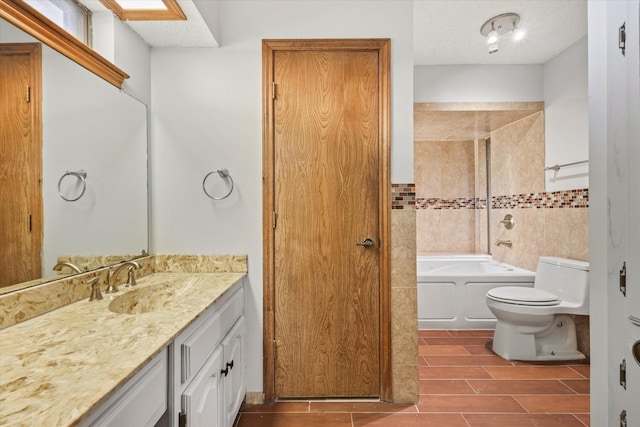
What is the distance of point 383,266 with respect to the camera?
219cm

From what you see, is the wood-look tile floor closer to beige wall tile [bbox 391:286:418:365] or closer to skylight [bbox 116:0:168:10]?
beige wall tile [bbox 391:286:418:365]

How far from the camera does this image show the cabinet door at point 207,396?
1253 millimetres

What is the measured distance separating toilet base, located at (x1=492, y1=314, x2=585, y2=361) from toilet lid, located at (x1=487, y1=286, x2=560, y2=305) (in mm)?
193

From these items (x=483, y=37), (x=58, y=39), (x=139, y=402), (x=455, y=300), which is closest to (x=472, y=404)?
(x=455, y=300)

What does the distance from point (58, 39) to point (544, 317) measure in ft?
11.2

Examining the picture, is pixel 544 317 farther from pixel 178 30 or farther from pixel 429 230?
pixel 178 30

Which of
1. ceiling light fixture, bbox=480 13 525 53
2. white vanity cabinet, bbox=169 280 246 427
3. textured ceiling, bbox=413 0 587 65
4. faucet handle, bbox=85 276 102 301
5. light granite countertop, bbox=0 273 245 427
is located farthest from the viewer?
ceiling light fixture, bbox=480 13 525 53

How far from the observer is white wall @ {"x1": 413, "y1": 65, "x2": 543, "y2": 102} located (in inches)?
133

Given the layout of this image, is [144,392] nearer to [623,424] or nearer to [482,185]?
[623,424]

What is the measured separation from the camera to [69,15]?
5.47 feet

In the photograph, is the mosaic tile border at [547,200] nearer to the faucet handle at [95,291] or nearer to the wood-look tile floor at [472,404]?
the wood-look tile floor at [472,404]

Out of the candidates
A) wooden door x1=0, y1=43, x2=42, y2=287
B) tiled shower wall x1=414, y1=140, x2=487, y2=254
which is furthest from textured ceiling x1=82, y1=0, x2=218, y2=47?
tiled shower wall x1=414, y1=140, x2=487, y2=254

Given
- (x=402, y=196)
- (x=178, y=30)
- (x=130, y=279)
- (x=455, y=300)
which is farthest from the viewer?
(x=455, y=300)

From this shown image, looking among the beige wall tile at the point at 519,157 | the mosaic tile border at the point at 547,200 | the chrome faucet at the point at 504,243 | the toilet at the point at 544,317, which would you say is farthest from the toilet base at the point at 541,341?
the beige wall tile at the point at 519,157
